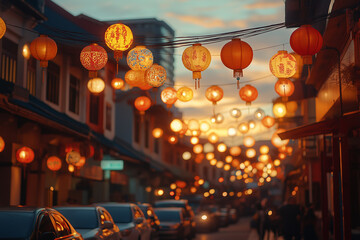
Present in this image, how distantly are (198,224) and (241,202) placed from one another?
43515 mm

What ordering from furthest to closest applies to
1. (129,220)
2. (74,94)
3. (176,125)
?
(74,94) < (176,125) < (129,220)

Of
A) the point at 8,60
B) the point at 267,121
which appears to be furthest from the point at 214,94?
the point at 8,60

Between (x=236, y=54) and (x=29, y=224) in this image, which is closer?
(x=29, y=224)

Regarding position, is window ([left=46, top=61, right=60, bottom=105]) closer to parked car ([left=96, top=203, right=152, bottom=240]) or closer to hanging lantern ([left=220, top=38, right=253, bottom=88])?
parked car ([left=96, top=203, right=152, bottom=240])

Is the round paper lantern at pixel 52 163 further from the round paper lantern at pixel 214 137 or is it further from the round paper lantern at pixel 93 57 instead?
the round paper lantern at pixel 93 57

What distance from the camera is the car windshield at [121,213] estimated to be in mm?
17766

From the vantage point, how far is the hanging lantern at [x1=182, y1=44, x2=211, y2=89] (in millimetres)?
13422

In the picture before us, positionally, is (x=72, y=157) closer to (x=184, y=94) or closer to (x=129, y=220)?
(x=129, y=220)

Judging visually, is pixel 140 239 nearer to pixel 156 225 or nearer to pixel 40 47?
pixel 156 225

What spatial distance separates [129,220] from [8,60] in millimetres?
7142

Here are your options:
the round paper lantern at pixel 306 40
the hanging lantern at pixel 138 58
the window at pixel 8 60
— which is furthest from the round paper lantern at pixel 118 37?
the window at pixel 8 60

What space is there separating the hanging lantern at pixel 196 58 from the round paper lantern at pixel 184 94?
422 cm

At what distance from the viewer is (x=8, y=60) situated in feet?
66.7

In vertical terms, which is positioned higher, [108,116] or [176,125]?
[108,116]
